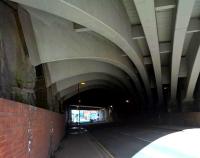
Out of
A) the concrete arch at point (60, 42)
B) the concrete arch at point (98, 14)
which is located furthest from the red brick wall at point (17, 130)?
the concrete arch at point (60, 42)

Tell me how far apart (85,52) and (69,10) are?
→ 24.2ft

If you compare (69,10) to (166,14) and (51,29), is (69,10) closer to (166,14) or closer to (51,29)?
(51,29)

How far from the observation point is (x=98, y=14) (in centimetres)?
1289

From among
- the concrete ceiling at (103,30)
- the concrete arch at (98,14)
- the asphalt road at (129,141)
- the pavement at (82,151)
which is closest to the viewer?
the concrete arch at (98,14)

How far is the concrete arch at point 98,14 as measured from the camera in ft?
35.4

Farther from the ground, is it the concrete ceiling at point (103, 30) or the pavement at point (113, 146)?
the concrete ceiling at point (103, 30)

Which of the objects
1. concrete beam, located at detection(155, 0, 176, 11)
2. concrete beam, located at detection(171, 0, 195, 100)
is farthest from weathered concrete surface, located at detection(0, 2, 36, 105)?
concrete beam, located at detection(171, 0, 195, 100)

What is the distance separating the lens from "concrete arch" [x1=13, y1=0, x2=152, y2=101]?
10.8 metres

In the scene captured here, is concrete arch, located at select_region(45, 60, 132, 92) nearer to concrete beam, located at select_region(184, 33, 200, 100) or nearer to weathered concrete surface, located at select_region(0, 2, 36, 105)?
weathered concrete surface, located at select_region(0, 2, 36, 105)

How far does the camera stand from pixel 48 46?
1578 cm

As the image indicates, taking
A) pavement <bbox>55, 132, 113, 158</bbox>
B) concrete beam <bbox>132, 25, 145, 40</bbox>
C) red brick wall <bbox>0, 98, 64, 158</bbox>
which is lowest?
pavement <bbox>55, 132, 113, 158</bbox>

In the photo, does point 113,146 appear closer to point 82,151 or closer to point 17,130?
point 82,151

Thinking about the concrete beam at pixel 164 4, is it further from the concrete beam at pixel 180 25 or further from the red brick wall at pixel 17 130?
the red brick wall at pixel 17 130

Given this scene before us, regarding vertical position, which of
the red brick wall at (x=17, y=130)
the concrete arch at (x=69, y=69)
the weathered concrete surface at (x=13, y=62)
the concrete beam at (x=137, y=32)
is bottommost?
the red brick wall at (x=17, y=130)
